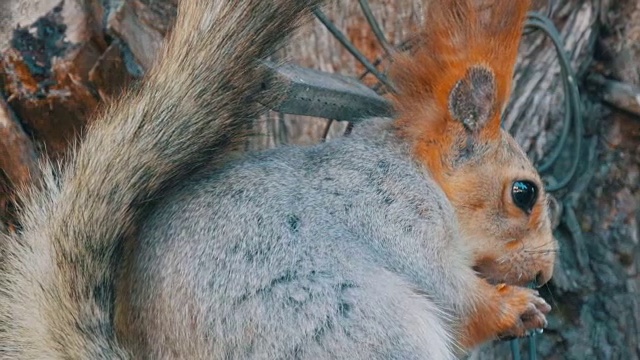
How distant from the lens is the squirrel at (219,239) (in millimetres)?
1315

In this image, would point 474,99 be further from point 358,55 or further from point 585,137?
point 585,137

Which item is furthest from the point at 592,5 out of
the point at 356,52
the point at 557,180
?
the point at 356,52

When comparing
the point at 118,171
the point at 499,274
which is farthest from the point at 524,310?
the point at 118,171

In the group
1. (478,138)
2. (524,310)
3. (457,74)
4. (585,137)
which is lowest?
(585,137)

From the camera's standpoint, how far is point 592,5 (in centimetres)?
216

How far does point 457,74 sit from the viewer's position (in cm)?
156

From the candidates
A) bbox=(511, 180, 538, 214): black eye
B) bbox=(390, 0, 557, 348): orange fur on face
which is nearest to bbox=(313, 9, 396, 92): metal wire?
bbox=(390, 0, 557, 348): orange fur on face

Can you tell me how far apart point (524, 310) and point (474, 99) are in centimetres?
37

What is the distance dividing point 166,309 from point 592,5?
1324 millimetres

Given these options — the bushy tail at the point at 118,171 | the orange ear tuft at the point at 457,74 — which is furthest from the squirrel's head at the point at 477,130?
the bushy tail at the point at 118,171

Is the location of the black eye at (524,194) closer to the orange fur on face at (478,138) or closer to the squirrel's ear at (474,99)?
the orange fur on face at (478,138)

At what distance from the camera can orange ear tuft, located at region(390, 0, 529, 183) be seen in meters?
1.55

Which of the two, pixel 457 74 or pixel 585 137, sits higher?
pixel 457 74

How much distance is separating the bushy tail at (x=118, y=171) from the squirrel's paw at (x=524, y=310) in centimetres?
56
